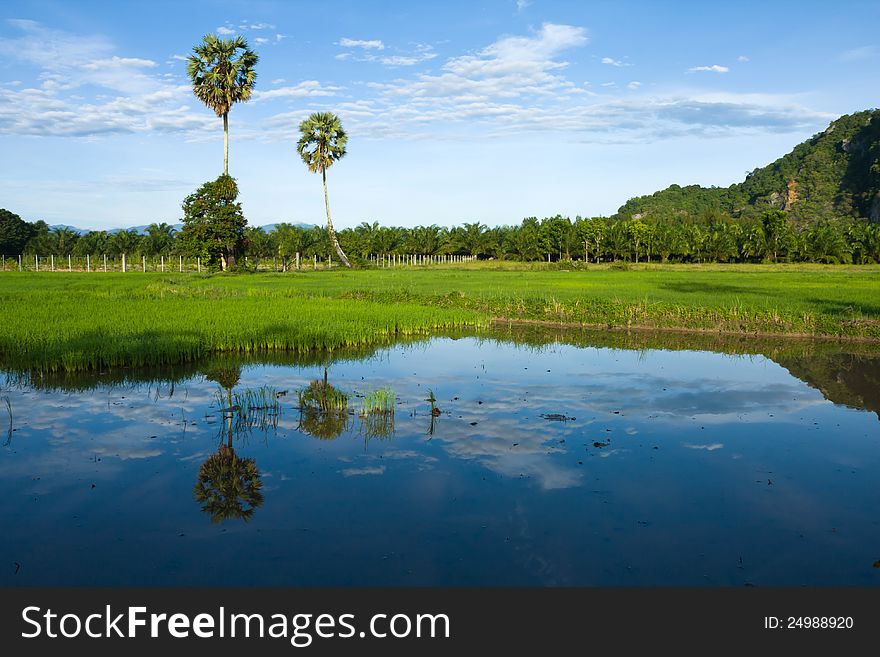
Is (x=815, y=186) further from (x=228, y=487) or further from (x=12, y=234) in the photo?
(x=228, y=487)

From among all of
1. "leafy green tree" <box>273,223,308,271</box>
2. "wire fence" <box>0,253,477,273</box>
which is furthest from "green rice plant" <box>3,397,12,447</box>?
"leafy green tree" <box>273,223,308,271</box>

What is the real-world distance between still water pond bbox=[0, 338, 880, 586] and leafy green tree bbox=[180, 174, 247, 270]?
32.0 m

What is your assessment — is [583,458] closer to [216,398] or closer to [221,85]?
[216,398]

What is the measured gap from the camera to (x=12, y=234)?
227 feet

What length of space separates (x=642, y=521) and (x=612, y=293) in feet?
83.1

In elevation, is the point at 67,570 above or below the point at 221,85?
below

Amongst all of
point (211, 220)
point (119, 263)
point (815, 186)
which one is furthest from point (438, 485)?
point (815, 186)

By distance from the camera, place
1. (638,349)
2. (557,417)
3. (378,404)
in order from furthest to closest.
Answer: (638,349), (378,404), (557,417)

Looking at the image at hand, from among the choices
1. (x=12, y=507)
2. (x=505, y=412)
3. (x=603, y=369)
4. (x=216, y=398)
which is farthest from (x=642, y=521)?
(x=603, y=369)

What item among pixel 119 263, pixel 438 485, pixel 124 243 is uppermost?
pixel 124 243

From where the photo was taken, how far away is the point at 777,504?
23.5ft

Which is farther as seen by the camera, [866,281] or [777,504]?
[866,281]

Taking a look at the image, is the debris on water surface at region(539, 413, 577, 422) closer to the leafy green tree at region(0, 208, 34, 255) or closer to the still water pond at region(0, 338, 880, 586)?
the still water pond at region(0, 338, 880, 586)

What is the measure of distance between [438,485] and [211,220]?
39.7 metres
